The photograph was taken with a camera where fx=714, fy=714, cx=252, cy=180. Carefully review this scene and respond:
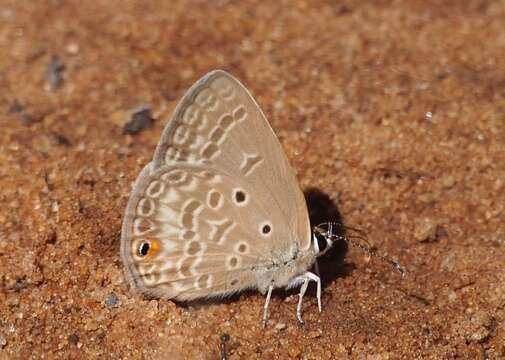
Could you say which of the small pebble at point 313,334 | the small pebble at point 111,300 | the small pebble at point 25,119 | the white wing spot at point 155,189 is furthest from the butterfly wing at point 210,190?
the small pebble at point 25,119

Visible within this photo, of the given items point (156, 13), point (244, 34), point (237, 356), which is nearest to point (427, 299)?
point (237, 356)

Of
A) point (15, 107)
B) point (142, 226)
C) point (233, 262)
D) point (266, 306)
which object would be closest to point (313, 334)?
point (266, 306)

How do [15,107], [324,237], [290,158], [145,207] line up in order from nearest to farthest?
1. [145,207]
2. [324,237]
3. [290,158]
4. [15,107]

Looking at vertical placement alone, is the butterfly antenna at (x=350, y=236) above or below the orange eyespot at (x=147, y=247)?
below

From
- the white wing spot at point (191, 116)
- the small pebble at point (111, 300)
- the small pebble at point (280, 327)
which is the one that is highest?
the white wing spot at point (191, 116)

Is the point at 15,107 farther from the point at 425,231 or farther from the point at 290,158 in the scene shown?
the point at 425,231

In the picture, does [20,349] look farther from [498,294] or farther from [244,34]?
[244,34]

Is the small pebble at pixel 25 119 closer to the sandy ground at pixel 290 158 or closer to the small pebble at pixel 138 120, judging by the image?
the sandy ground at pixel 290 158

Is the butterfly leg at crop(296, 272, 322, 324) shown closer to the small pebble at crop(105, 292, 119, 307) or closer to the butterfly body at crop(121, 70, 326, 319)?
the butterfly body at crop(121, 70, 326, 319)

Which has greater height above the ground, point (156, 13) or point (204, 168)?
point (204, 168)
